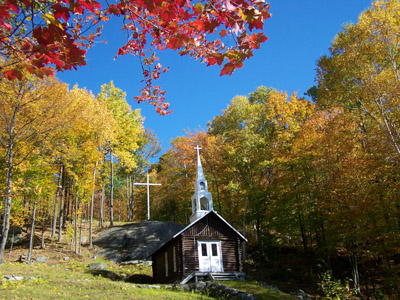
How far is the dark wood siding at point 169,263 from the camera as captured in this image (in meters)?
20.7

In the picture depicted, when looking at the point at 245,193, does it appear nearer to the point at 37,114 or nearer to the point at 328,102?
the point at 328,102

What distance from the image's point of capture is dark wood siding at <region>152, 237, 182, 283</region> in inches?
813

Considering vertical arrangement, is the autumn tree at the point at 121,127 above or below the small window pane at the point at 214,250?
above

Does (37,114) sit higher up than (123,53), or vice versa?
(37,114)

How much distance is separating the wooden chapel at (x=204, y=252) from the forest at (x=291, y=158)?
12.8ft

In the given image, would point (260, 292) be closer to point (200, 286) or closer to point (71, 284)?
point (200, 286)

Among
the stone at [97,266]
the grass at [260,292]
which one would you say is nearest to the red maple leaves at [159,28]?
the grass at [260,292]

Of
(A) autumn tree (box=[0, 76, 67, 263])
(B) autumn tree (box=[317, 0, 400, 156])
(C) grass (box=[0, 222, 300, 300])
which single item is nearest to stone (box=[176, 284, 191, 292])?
(C) grass (box=[0, 222, 300, 300])

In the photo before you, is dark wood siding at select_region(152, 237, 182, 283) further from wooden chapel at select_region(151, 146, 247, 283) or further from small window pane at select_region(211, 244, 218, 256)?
small window pane at select_region(211, 244, 218, 256)

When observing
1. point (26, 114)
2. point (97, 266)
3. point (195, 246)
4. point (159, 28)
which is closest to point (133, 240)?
point (97, 266)

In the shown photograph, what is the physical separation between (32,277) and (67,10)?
15.7m

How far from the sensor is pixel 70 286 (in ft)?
47.2

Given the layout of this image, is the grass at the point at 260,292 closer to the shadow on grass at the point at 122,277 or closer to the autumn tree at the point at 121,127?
the shadow on grass at the point at 122,277

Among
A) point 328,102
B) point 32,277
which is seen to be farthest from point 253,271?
point 32,277
